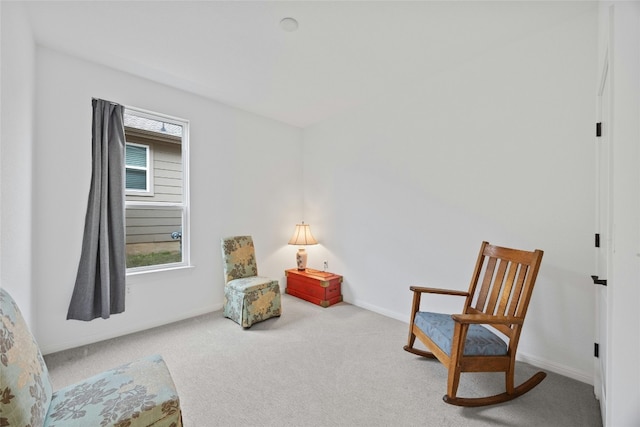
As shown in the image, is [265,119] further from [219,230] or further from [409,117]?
[409,117]

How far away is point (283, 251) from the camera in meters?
4.21

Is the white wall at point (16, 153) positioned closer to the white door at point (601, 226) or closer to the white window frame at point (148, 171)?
the white window frame at point (148, 171)

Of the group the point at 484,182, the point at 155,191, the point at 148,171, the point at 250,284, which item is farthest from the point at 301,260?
the point at 484,182

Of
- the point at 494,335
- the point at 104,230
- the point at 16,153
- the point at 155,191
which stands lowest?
the point at 494,335

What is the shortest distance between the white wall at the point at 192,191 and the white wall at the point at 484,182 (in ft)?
3.09

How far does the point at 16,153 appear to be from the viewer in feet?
5.83

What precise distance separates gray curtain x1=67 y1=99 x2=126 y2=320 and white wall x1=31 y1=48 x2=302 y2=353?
0.10 meters

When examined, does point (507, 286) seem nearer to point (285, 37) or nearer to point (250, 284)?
point (250, 284)

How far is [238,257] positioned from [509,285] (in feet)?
9.00

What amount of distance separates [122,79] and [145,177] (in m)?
1.00

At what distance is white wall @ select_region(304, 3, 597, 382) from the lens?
6.69ft

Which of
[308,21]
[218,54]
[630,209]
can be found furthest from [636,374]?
[218,54]

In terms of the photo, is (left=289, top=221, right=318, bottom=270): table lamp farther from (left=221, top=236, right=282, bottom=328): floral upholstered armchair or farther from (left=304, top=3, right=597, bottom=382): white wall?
(left=221, top=236, right=282, bottom=328): floral upholstered armchair

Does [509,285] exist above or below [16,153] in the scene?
below
